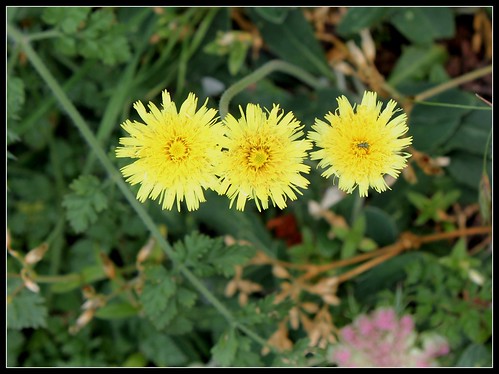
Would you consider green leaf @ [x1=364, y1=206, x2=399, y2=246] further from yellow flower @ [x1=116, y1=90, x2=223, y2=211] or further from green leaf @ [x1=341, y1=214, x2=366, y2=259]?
yellow flower @ [x1=116, y1=90, x2=223, y2=211]

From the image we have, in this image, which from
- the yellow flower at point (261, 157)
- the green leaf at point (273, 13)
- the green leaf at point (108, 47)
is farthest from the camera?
the green leaf at point (273, 13)

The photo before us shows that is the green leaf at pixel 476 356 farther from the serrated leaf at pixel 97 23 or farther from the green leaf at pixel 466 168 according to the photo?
the serrated leaf at pixel 97 23

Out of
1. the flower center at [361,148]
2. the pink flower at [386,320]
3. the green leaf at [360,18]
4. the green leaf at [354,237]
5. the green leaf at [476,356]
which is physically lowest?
the green leaf at [476,356]

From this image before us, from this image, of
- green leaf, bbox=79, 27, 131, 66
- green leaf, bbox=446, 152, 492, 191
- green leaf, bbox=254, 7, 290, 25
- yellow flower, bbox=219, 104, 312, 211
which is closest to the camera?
yellow flower, bbox=219, 104, 312, 211

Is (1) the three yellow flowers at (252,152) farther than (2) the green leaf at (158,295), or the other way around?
(2) the green leaf at (158,295)

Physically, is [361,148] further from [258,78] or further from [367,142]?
[258,78]

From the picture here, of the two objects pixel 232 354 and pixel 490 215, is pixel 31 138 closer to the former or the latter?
pixel 232 354

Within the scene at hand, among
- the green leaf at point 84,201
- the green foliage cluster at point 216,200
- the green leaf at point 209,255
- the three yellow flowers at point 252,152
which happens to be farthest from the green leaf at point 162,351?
the three yellow flowers at point 252,152

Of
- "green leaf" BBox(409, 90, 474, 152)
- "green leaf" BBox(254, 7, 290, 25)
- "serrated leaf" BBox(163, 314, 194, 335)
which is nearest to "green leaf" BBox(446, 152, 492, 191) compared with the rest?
"green leaf" BBox(409, 90, 474, 152)
